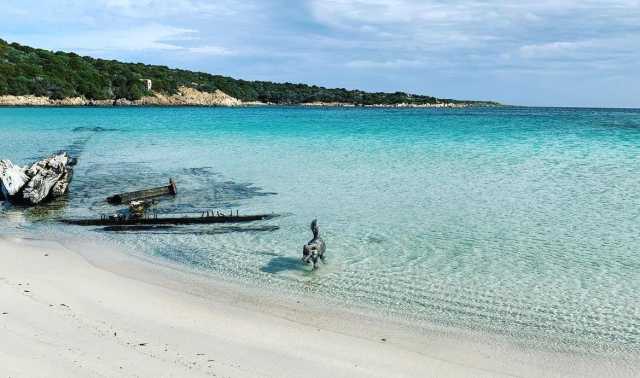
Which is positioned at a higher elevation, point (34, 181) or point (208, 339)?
point (34, 181)

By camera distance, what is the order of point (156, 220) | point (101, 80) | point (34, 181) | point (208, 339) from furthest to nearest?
point (101, 80) < point (34, 181) < point (156, 220) < point (208, 339)

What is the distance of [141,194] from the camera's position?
18875 mm

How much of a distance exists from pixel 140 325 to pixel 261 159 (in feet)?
74.8

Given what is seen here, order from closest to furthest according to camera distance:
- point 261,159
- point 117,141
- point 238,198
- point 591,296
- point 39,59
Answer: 1. point 591,296
2. point 238,198
3. point 261,159
4. point 117,141
5. point 39,59

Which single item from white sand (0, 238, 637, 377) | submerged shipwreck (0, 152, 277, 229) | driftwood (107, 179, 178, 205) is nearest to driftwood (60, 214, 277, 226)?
submerged shipwreck (0, 152, 277, 229)

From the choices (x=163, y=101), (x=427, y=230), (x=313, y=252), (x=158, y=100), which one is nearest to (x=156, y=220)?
(x=313, y=252)

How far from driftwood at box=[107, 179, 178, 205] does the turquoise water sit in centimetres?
49

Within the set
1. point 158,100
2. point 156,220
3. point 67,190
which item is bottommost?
point 67,190

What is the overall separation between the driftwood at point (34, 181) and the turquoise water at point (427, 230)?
0.93m

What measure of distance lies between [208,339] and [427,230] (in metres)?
8.03

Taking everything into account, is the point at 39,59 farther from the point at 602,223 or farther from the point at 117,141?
the point at 602,223

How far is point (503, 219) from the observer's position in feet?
52.0

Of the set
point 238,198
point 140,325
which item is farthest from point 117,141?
point 140,325

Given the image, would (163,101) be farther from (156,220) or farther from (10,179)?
(156,220)
